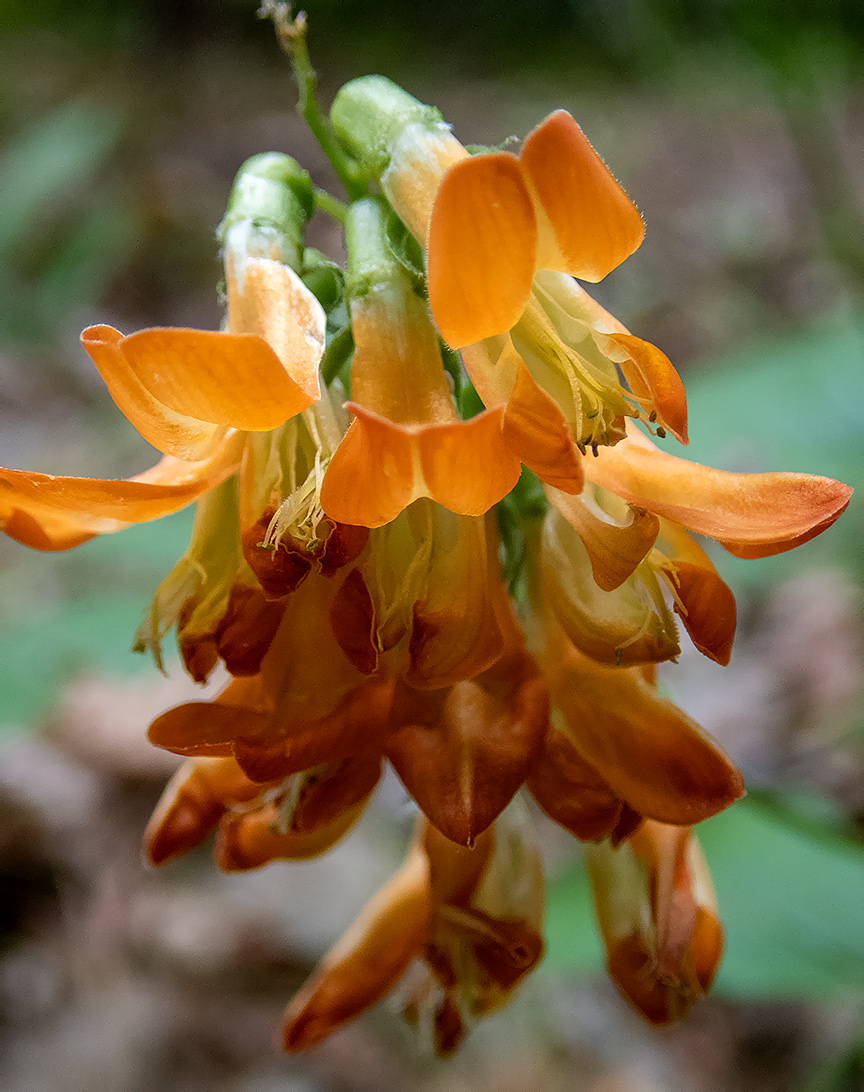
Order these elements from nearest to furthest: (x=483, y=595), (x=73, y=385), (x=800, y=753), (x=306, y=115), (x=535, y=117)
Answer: (x=483, y=595), (x=306, y=115), (x=800, y=753), (x=73, y=385), (x=535, y=117)

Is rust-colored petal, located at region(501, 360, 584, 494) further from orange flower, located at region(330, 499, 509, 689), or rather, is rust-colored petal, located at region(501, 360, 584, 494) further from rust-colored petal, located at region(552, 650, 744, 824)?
rust-colored petal, located at region(552, 650, 744, 824)

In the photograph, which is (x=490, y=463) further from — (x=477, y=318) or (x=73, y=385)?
(x=73, y=385)

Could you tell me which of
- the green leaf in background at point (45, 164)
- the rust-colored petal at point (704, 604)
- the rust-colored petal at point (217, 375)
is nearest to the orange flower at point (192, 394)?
the rust-colored petal at point (217, 375)


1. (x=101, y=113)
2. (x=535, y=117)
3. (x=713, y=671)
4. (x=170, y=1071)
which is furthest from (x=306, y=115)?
(x=535, y=117)

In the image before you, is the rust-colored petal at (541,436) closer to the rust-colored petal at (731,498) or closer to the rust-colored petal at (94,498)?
the rust-colored petal at (731,498)

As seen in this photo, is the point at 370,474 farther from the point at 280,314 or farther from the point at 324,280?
the point at 324,280
